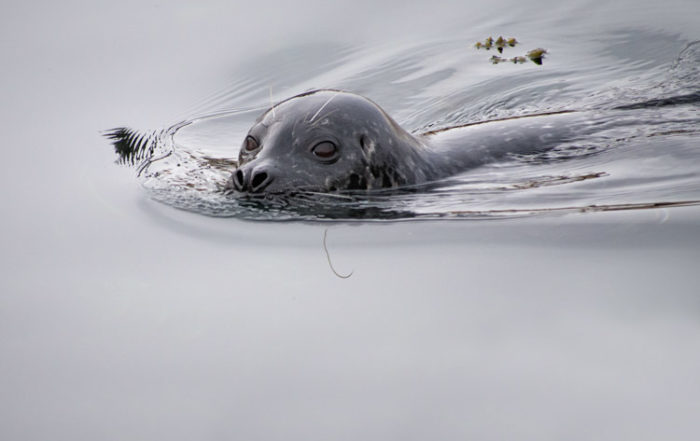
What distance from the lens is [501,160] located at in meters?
6.35

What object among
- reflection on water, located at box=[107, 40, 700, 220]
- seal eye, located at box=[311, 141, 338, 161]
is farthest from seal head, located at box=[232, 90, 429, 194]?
reflection on water, located at box=[107, 40, 700, 220]

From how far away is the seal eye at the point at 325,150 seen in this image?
5547 mm

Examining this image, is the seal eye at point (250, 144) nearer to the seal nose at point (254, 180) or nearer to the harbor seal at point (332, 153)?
A: the harbor seal at point (332, 153)

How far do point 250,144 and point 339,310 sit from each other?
6.86ft

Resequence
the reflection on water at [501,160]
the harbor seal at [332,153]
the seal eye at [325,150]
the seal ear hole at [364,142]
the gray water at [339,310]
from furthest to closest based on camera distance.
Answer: the seal ear hole at [364,142] < the seal eye at [325,150] < the harbor seal at [332,153] < the reflection on water at [501,160] < the gray water at [339,310]

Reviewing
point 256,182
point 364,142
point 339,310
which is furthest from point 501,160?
point 339,310

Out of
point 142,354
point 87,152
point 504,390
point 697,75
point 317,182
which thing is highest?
point 697,75

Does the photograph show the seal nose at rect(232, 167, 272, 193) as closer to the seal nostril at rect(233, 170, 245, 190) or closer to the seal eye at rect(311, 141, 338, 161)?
the seal nostril at rect(233, 170, 245, 190)

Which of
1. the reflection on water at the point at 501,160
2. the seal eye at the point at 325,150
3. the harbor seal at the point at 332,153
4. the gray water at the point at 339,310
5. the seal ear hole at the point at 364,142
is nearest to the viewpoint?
the gray water at the point at 339,310

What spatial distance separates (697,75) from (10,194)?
18.8ft

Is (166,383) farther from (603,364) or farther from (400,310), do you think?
(603,364)

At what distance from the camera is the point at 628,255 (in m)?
4.27

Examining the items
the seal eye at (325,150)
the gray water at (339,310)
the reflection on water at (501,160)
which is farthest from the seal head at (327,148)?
the gray water at (339,310)

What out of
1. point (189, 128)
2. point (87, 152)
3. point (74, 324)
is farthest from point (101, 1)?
point (74, 324)
